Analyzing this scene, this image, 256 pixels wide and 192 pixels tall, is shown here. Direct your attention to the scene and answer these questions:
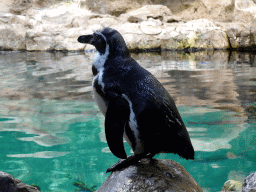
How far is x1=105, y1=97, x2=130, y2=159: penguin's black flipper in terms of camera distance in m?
1.71

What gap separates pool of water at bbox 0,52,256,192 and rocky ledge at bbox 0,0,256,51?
606 cm

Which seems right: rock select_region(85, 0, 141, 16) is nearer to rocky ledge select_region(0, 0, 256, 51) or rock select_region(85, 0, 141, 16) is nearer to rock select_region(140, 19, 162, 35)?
rocky ledge select_region(0, 0, 256, 51)

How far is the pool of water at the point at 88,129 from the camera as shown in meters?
3.00

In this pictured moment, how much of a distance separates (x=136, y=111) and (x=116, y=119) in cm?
13

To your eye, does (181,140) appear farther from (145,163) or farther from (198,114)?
(198,114)

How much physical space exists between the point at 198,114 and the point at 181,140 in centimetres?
275

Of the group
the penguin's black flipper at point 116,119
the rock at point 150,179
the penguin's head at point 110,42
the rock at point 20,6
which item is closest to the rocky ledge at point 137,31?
the rock at point 20,6

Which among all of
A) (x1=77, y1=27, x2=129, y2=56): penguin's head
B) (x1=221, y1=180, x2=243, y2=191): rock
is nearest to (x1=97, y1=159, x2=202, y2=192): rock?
(x1=221, y1=180, x2=243, y2=191): rock

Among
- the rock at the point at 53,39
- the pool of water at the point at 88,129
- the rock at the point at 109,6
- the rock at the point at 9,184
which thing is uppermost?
the rock at the point at 109,6

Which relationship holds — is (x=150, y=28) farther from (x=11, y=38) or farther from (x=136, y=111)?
(x=136, y=111)

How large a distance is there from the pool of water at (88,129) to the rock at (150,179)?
0.83 metres

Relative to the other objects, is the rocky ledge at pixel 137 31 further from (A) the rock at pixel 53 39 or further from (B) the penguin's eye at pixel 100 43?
(B) the penguin's eye at pixel 100 43

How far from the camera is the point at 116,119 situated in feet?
5.65

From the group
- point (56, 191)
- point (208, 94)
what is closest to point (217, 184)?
point (56, 191)
